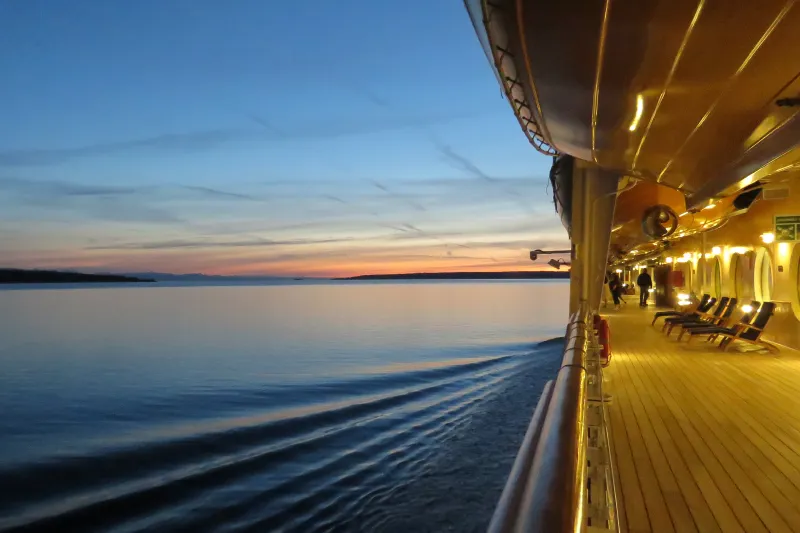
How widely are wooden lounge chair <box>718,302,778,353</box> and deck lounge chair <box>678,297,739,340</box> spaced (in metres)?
0.91

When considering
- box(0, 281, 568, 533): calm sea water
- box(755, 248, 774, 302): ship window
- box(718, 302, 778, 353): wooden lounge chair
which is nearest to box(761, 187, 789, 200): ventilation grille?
box(718, 302, 778, 353): wooden lounge chair

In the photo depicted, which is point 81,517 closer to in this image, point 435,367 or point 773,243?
point 773,243

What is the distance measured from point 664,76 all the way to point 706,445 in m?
2.58

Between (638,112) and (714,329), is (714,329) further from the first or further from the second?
(638,112)

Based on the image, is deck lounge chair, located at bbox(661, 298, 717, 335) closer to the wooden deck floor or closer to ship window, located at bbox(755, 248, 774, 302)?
ship window, located at bbox(755, 248, 774, 302)

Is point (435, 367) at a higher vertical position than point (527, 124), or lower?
lower

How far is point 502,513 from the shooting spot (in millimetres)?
740

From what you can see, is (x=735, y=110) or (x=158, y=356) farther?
(x=158, y=356)

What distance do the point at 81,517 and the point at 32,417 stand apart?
23.4ft

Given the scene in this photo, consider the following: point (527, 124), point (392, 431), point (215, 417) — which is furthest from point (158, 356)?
point (527, 124)

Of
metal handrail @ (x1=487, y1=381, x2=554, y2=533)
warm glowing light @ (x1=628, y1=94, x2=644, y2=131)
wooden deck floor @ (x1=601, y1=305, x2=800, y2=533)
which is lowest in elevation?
wooden deck floor @ (x1=601, y1=305, x2=800, y2=533)

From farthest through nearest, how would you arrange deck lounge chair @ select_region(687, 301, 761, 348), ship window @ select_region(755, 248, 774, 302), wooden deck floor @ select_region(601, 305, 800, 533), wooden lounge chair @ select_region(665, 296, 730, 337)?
ship window @ select_region(755, 248, 774, 302) → wooden lounge chair @ select_region(665, 296, 730, 337) → deck lounge chair @ select_region(687, 301, 761, 348) → wooden deck floor @ select_region(601, 305, 800, 533)

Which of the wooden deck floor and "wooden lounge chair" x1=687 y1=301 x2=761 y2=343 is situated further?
"wooden lounge chair" x1=687 y1=301 x2=761 y2=343

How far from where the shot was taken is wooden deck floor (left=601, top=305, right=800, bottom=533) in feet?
9.47
